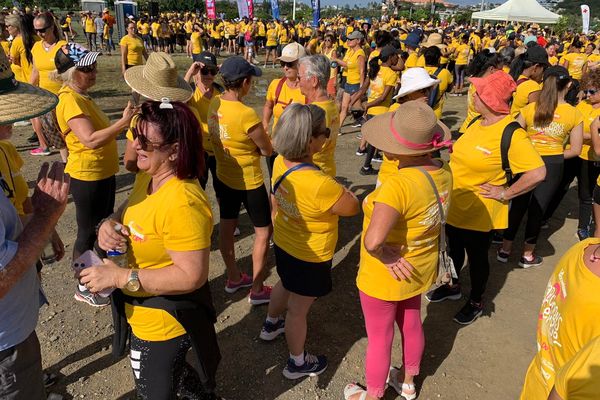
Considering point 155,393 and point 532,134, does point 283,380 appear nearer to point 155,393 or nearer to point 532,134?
point 155,393

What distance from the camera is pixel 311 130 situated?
8.55ft

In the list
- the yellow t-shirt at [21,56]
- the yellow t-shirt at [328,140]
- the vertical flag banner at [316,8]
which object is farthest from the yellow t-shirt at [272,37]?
the yellow t-shirt at [328,140]

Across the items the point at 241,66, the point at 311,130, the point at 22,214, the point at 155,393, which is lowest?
the point at 155,393

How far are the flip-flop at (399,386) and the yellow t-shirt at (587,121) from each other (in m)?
3.48

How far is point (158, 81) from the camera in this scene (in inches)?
123

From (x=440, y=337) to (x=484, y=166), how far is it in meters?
1.49

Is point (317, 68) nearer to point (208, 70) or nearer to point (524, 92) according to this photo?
point (208, 70)

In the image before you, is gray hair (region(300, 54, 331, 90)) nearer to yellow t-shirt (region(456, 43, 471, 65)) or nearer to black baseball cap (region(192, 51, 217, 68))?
black baseball cap (region(192, 51, 217, 68))

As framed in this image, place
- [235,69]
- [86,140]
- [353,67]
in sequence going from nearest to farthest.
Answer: [86,140], [235,69], [353,67]

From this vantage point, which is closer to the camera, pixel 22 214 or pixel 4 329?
pixel 4 329

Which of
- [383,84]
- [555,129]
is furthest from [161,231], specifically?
[383,84]

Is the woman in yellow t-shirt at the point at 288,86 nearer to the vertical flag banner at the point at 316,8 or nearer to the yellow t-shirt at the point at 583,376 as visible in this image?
the yellow t-shirt at the point at 583,376

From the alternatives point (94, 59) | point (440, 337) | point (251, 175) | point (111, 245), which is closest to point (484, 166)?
point (440, 337)

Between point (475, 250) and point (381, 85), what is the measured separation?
384cm
